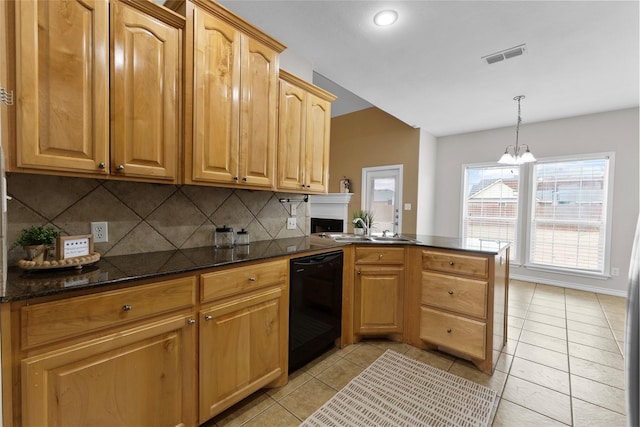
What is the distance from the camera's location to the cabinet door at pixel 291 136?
210 centimetres

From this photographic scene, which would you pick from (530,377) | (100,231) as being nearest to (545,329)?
(530,377)

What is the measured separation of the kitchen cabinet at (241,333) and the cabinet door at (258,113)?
2.20 feet

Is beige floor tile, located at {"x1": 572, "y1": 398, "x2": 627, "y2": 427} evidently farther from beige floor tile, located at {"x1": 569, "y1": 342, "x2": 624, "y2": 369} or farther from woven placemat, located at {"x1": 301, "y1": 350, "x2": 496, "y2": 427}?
beige floor tile, located at {"x1": 569, "y1": 342, "x2": 624, "y2": 369}

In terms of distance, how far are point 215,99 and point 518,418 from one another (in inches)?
104

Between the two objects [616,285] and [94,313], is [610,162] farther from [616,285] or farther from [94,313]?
[94,313]

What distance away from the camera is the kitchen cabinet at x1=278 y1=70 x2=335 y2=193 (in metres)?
2.12

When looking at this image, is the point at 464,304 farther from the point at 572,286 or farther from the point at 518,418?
the point at 572,286

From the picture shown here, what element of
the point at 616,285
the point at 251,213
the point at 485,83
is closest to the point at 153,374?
the point at 251,213

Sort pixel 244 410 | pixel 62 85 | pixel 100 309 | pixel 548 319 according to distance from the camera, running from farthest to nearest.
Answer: pixel 548 319 → pixel 244 410 → pixel 62 85 → pixel 100 309

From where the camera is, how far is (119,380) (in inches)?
44.3

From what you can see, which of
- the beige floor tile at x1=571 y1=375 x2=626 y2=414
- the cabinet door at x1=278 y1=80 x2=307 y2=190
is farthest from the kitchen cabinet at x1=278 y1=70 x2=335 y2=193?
the beige floor tile at x1=571 y1=375 x2=626 y2=414

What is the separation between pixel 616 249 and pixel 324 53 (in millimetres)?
4897

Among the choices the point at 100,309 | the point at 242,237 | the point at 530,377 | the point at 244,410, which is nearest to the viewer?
the point at 100,309

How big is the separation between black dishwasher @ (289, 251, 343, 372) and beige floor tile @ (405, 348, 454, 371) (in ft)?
2.14
